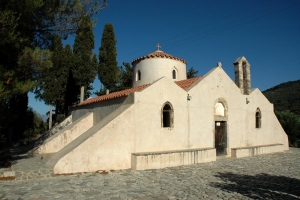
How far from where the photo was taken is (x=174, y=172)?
9.77 m

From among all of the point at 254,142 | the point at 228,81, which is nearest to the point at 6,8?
the point at 228,81

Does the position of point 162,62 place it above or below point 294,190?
above

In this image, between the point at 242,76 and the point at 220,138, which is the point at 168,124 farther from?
the point at 242,76

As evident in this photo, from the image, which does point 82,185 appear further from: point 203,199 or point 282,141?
point 282,141

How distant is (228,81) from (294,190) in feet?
27.8

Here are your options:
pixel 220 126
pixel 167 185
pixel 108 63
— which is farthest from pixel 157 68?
pixel 167 185

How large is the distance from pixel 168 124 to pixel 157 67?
17.0ft

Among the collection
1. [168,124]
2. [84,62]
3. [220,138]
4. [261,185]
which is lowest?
[261,185]

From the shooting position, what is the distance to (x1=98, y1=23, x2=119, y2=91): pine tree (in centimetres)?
2355

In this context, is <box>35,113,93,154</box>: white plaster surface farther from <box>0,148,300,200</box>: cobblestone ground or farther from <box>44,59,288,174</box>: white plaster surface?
<box>0,148,300,200</box>: cobblestone ground

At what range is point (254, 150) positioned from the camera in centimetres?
1527

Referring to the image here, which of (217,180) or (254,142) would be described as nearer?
(217,180)

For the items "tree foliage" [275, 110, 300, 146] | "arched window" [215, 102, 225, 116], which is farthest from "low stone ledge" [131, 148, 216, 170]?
"tree foliage" [275, 110, 300, 146]

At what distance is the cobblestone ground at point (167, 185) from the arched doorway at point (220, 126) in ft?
12.1
